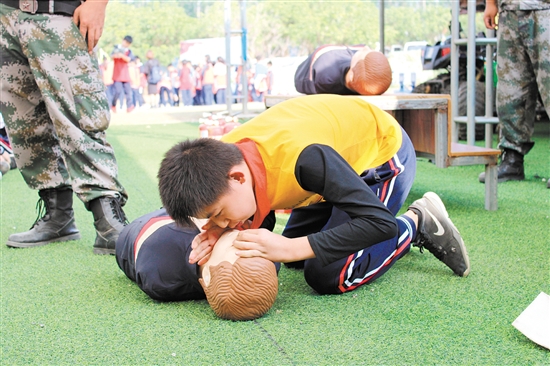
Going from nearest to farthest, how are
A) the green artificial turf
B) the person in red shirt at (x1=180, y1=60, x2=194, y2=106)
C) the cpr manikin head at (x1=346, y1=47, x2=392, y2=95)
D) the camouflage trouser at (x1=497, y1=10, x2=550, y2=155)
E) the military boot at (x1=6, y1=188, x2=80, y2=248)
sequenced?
1. the green artificial turf
2. the military boot at (x1=6, y1=188, x2=80, y2=248)
3. the cpr manikin head at (x1=346, y1=47, x2=392, y2=95)
4. the camouflage trouser at (x1=497, y1=10, x2=550, y2=155)
5. the person in red shirt at (x1=180, y1=60, x2=194, y2=106)

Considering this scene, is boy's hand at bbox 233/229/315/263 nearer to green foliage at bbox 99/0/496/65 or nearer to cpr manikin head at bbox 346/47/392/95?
cpr manikin head at bbox 346/47/392/95

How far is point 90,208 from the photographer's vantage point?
302cm

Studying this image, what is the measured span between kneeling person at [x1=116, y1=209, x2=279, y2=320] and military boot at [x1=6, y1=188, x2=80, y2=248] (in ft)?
2.46

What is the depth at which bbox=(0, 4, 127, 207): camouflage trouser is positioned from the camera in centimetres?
285

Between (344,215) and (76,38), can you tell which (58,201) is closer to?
(76,38)

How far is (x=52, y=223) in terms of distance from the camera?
320cm

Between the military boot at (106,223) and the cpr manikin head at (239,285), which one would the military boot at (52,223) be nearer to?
the military boot at (106,223)

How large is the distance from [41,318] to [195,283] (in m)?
0.53

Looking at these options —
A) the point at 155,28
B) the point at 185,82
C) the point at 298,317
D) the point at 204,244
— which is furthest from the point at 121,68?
the point at 155,28

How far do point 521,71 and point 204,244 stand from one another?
Result: 3109 mm

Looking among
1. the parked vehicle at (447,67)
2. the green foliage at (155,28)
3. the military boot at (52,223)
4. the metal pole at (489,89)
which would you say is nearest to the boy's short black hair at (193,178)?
the military boot at (52,223)

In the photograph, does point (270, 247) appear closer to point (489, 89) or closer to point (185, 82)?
point (489, 89)

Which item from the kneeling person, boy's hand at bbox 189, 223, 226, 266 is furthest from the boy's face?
boy's hand at bbox 189, 223, 226, 266

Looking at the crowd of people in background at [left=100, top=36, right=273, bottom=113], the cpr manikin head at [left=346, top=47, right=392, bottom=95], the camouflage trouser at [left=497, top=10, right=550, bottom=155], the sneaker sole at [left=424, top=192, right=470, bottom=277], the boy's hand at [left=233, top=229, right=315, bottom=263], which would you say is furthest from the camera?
the crowd of people in background at [left=100, top=36, right=273, bottom=113]
